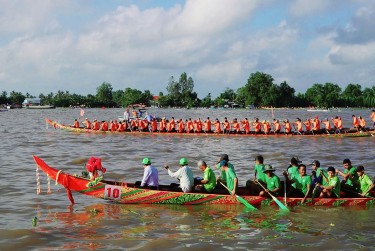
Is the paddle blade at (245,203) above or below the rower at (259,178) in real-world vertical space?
below

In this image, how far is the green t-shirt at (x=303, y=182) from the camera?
1348cm

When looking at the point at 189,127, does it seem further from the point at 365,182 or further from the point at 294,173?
the point at 365,182

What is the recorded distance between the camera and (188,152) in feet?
96.1

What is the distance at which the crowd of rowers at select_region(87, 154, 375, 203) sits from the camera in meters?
13.5

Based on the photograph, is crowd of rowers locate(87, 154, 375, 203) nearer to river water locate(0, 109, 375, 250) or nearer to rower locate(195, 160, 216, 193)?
rower locate(195, 160, 216, 193)

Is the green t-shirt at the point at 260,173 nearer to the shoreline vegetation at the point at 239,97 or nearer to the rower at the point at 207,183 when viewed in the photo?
the rower at the point at 207,183

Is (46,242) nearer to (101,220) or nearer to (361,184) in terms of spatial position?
(101,220)

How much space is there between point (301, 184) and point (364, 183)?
1.86 metres

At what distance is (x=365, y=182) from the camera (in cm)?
1384

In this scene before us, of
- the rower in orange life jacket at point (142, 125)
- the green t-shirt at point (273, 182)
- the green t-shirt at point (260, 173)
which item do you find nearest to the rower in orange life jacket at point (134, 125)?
the rower in orange life jacket at point (142, 125)

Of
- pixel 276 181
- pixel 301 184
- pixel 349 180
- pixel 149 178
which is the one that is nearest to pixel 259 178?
pixel 276 181

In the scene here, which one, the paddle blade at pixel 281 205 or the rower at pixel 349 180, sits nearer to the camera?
the paddle blade at pixel 281 205

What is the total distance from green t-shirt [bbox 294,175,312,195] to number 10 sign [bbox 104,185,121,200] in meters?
5.04

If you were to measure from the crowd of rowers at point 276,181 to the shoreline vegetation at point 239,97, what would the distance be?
13026 centimetres
